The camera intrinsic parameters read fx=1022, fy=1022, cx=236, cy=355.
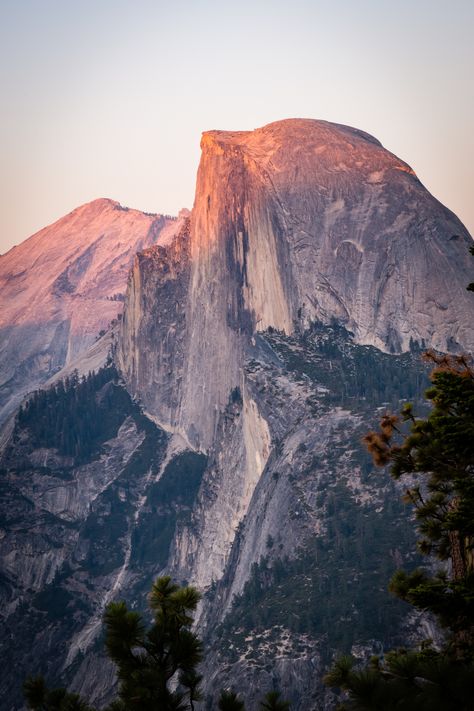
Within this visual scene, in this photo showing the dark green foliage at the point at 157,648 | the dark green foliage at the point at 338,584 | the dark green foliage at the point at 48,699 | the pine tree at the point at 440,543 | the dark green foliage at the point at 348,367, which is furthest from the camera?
the dark green foliage at the point at 348,367

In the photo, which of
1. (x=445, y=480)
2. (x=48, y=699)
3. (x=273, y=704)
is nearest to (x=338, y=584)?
(x=445, y=480)

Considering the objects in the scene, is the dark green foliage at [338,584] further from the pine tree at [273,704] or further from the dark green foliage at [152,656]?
the dark green foliage at [152,656]

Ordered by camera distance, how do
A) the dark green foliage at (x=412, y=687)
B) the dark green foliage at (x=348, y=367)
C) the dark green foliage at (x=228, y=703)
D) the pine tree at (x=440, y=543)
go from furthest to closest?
1. the dark green foliage at (x=348, y=367)
2. the dark green foliage at (x=228, y=703)
3. the pine tree at (x=440, y=543)
4. the dark green foliage at (x=412, y=687)

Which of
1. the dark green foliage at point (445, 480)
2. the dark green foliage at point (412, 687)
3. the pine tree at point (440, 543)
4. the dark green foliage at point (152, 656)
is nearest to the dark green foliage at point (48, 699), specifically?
the dark green foliage at point (152, 656)

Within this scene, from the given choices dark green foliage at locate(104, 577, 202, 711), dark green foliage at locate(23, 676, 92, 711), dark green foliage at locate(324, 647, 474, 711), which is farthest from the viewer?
dark green foliage at locate(23, 676, 92, 711)

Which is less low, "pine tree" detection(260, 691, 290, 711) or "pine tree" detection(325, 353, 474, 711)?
"pine tree" detection(325, 353, 474, 711)

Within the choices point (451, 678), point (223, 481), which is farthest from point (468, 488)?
point (223, 481)

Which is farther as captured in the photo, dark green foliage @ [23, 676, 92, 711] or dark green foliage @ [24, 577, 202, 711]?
dark green foliage @ [23, 676, 92, 711]

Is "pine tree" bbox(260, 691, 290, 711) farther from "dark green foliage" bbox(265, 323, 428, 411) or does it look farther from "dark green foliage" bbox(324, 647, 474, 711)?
"dark green foliage" bbox(265, 323, 428, 411)

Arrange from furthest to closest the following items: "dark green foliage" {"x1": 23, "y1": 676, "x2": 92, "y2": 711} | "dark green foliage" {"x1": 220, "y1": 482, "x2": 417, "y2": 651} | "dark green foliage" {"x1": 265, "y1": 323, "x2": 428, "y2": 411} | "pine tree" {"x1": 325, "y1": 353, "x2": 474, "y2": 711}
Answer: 1. "dark green foliage" {"x1": 265, "y1": 323, "x2": 428, "y2": 411}
2. "dark green foliage" {"x1": 220, "y1": 482, "x2": 417, "y2": 651}
3. "dark green foliage" {"x1": 23, "y1": 676, "x2": 92, "y2": 711}
4. "pine tree" {"x1": 325, "y1": 353, "x2": 474, "y2": 711}

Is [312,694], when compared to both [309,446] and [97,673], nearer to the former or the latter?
[309,446]

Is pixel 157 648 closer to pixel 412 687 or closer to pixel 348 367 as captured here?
pixel 412 687

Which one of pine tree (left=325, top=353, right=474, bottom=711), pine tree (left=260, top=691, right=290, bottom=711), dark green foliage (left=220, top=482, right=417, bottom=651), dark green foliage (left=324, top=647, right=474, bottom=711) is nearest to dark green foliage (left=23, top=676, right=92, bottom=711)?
pine tree (left=260, top=691, right=290, bottom=711)

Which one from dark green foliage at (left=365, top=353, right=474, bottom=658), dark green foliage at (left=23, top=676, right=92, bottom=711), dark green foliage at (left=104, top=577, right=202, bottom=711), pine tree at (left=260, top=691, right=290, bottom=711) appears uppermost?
dark green foliage at (left=365, top=353, right=474, bottom=658)
